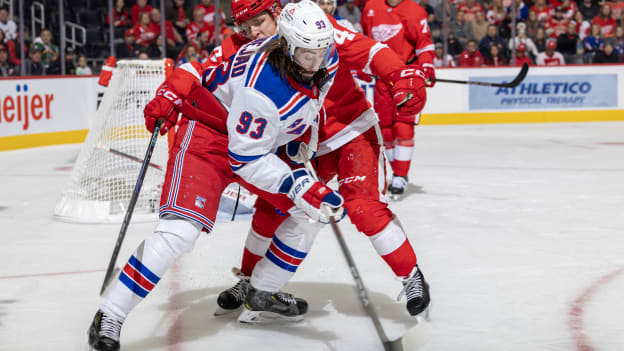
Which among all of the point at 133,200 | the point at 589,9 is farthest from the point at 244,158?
the point at 589,9

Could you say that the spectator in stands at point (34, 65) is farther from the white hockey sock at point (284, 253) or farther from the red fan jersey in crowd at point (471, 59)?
the white hockey sock at point (284, 253)

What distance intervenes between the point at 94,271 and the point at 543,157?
4.33m

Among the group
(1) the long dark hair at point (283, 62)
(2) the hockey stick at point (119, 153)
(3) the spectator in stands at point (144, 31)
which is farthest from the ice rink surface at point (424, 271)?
(3) the spectator in stands at point (144, 31)

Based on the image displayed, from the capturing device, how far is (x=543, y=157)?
6.51m

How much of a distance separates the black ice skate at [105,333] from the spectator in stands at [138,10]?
7538 mm

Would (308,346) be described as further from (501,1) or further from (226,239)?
(501,1)

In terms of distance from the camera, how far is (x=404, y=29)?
16.5 ft

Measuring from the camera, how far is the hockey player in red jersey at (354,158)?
2.30 m

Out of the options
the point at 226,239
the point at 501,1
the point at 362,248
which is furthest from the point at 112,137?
the point at 501,1

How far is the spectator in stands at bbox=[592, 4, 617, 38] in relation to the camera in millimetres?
10156

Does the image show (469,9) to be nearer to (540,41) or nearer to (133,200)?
(540,41)

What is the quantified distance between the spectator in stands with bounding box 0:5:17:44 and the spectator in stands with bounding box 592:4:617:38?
22.8ft

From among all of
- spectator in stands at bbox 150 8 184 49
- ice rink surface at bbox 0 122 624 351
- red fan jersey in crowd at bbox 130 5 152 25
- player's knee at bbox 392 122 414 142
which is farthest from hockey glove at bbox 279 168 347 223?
red fan jersey in crowd at bbox 130 5 152 25

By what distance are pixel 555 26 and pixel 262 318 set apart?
8.64 metres
